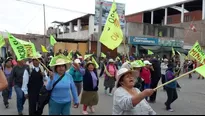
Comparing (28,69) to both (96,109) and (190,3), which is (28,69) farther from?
(190,3)

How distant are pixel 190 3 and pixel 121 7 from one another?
18581 mm

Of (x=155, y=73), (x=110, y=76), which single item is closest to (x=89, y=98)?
(x=155, y=73)

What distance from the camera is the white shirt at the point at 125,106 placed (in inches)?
123

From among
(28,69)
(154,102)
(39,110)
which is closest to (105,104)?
(154,102)

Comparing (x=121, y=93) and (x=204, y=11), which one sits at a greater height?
(x=204, y=11)

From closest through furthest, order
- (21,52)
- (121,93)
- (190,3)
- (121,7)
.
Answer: (121,93)
(21,52)
(121,7)
(190,3)

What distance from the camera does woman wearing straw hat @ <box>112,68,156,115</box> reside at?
3.11 m

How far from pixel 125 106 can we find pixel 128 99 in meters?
0.08

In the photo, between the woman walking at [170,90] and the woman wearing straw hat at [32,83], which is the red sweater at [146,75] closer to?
the woman walking at [170,90]

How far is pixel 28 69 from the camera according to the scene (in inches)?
258

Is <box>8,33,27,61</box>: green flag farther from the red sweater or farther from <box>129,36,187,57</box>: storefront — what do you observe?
<box>129,36,187,57</box>: storefront

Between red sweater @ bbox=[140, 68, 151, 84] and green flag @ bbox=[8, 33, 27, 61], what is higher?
green flag @ bbox=[8, 33, 27, 61]

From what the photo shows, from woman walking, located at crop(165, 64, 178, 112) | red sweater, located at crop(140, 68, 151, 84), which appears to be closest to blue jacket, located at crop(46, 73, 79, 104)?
woman walking, located at crop(165, 64, 178, 112)

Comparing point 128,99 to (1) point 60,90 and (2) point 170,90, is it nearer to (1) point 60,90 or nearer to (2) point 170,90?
(1) point 60,90
